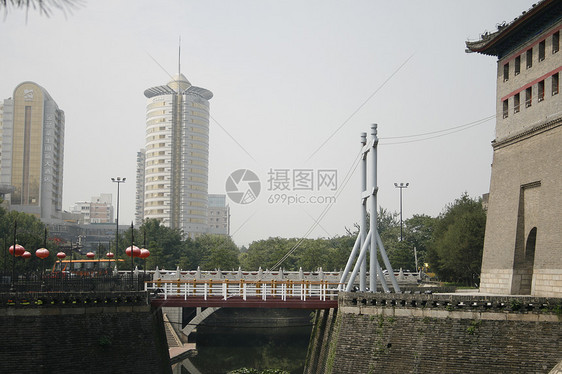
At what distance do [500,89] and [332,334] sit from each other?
55.5 feet

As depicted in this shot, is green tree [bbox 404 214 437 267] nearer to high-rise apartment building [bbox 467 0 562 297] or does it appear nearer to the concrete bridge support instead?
the concrete bridge support

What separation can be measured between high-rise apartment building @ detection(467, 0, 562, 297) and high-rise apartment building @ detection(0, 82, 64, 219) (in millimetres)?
102773

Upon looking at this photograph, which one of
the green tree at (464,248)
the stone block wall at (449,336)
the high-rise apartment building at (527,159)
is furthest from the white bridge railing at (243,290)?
the green tree at (464,248)

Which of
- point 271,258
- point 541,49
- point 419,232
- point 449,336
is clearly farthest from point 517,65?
point 419,232

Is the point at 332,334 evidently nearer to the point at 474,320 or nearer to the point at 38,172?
the point at 474,320

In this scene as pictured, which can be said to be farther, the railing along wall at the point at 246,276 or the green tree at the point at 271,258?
the green tree at the point at 271,258

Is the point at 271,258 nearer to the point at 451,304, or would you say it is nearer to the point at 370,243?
the point at 370,243

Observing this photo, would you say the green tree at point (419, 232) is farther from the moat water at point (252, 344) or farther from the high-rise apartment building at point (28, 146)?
the high-rise apartment building at point (28, 146)

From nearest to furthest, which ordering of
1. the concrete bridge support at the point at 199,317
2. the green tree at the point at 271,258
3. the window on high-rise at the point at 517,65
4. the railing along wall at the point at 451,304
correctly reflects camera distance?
the railing along wall at the point at 451,304
the window on high-rise at the point at 517,65
the concrete bridge support at the point at 199,317
the green tree at the point at 271,258

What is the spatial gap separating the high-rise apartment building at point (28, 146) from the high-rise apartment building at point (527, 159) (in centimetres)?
10277

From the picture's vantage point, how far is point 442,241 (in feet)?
170

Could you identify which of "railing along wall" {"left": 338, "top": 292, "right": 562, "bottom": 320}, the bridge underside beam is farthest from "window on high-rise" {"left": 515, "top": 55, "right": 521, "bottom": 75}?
the bridge underside beam

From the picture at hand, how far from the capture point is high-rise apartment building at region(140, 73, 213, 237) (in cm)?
12838

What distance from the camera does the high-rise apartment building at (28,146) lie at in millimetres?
119375
